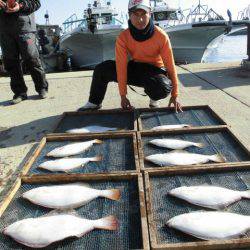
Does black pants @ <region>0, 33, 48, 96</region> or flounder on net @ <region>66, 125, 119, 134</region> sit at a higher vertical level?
black pants @ <region>0, 33, 48, 96</region>

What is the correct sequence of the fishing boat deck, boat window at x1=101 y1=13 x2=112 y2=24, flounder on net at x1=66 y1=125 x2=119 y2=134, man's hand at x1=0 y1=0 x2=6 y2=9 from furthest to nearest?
boat window at x1=101 y1=13 x2=112 y2=24
man's hand at x1=0 y1=0 x2=6 y2=9
flounder on net at x1=66 y1=125 x2=119 y2=134
the fishing boat deck

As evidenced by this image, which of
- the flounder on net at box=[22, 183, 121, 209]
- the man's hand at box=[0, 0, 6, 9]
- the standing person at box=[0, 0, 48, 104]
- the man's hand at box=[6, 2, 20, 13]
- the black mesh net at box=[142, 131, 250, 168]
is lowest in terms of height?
the black mesh net at box=[142, 131, 250, 168]

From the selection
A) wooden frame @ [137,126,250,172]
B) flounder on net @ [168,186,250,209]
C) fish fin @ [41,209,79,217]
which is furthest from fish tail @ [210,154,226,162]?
fish fin @ [41,209,79,217]

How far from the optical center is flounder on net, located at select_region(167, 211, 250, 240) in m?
2.24

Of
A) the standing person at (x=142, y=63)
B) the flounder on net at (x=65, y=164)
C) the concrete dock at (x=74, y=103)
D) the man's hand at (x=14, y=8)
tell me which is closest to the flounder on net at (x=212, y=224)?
the flounder on net at (x=65, y=164)

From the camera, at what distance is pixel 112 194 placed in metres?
2.78

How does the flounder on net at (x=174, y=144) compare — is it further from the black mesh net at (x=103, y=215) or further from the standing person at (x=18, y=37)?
the standing person at (x=18, y=37)

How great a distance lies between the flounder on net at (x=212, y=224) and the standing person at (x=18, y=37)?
4.33 m

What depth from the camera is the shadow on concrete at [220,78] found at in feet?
23.2

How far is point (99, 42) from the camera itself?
2005 cm

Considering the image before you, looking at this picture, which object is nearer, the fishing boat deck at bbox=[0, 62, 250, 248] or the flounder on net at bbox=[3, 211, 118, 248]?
the flounder on net at bbox=[3, 211, 118, 248]

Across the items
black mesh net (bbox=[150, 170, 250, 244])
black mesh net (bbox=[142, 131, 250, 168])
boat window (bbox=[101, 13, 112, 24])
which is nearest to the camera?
black mesh net (bbox=[150, 170, 250, 244])

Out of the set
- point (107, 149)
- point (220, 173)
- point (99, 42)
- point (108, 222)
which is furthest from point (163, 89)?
point (99, 42)

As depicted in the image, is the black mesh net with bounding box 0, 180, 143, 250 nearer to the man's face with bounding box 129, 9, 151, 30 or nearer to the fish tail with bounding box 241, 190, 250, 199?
the fish tail with bounding box 241, 190, 250, 199
